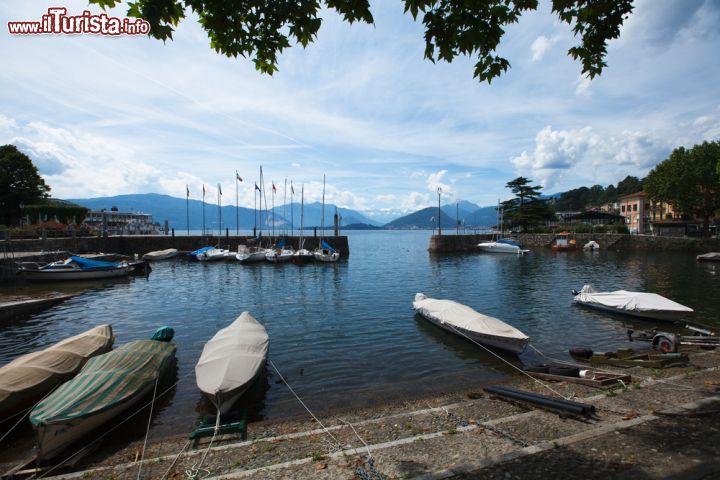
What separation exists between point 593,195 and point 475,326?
207409 mm

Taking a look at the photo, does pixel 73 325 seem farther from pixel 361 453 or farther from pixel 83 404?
pixel 361 453

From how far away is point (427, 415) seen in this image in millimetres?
9688

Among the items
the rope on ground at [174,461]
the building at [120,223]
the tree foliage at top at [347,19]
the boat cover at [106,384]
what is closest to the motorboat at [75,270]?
the boat cover at [106,384]

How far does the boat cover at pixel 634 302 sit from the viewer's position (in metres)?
20.5

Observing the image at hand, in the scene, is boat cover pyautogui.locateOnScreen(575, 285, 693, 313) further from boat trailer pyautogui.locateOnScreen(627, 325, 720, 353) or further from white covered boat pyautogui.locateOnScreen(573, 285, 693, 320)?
boat trailer pyautogui.locateOnScreen(627, 325, 720, 353)

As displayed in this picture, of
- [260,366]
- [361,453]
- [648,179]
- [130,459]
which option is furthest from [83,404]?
[648,179]

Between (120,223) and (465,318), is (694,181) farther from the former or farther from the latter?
(120,223)

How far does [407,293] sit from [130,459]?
2504cm

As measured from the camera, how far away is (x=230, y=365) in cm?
1184

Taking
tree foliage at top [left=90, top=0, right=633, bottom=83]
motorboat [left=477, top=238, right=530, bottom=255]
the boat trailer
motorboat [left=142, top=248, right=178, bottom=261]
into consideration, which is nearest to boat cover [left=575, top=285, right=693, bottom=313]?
the boat trailer

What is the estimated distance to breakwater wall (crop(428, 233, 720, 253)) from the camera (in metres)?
66.4

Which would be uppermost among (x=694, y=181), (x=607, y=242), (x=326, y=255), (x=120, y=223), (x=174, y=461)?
(x=694, y=181)

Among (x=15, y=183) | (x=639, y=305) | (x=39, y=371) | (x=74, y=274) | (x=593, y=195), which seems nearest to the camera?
(x=39, y=371)

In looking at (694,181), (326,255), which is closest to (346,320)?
(326,255)
